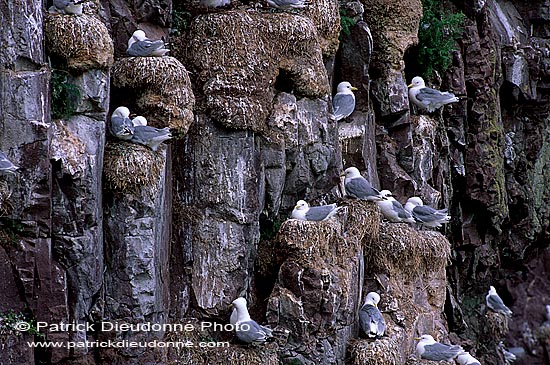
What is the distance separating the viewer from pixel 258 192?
12078 mm

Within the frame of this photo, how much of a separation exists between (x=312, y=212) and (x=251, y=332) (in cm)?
177

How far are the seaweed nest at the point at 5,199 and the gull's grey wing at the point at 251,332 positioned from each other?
123 inches

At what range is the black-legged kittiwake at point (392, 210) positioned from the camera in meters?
13.7

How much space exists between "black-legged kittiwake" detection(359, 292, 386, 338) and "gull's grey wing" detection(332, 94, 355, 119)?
2.74m

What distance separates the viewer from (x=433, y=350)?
43.2 ft

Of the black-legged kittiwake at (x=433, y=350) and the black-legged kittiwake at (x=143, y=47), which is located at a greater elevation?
the black-legged kittiwake at (x=143, y=47)

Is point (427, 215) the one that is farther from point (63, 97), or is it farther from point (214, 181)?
point (63, 97)

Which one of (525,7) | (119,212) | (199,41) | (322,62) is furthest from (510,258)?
(119,212)

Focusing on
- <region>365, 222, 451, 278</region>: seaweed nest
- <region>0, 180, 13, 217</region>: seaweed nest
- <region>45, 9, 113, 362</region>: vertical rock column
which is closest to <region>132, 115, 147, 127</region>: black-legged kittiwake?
<region>45, 9, 113, 362</region>: vertical rock column

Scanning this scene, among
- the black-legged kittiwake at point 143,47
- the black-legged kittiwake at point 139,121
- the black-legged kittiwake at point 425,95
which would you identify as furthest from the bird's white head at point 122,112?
the black-legged kittiwake at point 425,95

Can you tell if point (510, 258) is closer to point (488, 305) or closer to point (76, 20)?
point (488, 305)

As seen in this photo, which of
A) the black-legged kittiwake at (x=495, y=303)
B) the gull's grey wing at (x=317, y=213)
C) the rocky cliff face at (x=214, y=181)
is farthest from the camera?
the black-legged kittiwake at (x=495, y=303)

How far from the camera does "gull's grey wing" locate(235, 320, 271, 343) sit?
11273 millimetres

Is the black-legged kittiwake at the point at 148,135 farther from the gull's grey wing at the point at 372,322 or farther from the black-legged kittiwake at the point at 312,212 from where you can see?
the gull's grey wing at the point at 372,322
